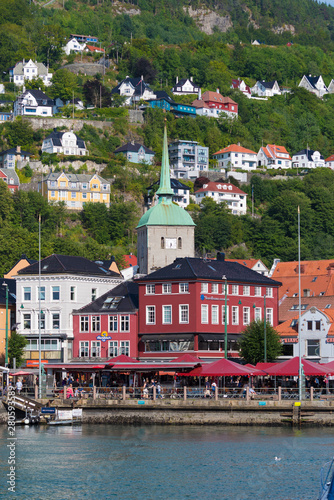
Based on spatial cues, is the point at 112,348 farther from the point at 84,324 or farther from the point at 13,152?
the point at 13,152

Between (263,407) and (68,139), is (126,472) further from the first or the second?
(68,139)

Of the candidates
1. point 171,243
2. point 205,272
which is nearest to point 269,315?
point 205,272

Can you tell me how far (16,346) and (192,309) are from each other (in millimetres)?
15869

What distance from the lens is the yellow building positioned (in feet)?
586

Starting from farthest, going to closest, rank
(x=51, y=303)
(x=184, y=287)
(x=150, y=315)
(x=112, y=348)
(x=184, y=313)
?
(x=51, y=303), (x=112, y=348), (x=150, y=315), (x=184, y=287), (x=184, y=313)

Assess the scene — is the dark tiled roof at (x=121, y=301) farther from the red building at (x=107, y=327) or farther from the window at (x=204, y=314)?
the window at (x=204, y=314)

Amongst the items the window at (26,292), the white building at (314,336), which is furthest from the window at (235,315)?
the window at (26,292)

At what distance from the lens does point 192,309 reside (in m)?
88.7

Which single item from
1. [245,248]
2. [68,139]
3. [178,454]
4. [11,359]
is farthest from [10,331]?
[68,139]

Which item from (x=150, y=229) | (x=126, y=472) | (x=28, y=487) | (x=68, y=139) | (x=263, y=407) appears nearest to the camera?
(x=28, y=487)

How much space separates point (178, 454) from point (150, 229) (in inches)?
2126

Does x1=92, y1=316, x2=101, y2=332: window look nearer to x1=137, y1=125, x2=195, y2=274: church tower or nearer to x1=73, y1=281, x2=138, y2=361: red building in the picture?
x1=73, y1=281, x2=138, y2=361: red building

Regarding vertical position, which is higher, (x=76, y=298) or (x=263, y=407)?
(x=76, y=298)

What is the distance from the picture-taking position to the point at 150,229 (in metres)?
109
